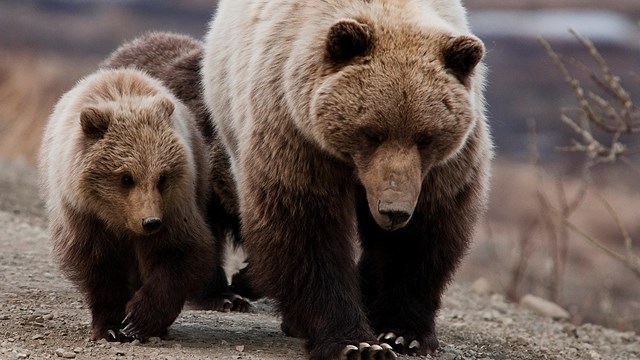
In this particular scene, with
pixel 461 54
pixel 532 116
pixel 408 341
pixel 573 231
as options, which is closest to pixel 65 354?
pixel 408 341

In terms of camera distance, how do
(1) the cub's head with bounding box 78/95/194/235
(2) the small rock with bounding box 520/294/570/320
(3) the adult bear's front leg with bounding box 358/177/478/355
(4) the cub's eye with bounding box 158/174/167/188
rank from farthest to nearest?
(2) the small rock with bounding box 520/294/570/320 < (3) the adult bear's front leg with bounding box 358/177/478/355 < (4) the cub's eye with bounding box 158/174/167/188 < (1) the cub's head with bounding box 78/95/194/235

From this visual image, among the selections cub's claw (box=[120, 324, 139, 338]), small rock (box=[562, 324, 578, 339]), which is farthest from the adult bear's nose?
small rock (box=[562, 324, 578, 339])

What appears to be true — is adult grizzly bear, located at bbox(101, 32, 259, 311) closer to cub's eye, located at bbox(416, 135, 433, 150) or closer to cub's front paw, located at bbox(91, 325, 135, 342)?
cub's front paw, located at bbox(91, 325, 135, 342)

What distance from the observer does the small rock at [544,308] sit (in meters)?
10.1

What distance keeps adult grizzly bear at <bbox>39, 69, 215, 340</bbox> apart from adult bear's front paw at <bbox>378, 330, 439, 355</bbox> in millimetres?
1125

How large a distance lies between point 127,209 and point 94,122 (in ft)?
1.66

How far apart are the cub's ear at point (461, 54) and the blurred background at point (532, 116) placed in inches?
106

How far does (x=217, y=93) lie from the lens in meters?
7.55

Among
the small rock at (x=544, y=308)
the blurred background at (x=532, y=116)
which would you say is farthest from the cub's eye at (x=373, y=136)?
the small rock at (x=544, y=308)

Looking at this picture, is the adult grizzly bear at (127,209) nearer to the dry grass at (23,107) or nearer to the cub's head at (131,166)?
the cub's head at (131,166)

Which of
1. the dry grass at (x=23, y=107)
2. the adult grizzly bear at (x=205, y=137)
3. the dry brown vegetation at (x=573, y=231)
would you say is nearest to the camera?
the adult grizzly bear at (x=205, y=137)

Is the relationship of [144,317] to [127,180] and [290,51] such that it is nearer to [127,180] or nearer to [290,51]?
[127,180]

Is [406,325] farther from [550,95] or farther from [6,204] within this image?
[550,95]

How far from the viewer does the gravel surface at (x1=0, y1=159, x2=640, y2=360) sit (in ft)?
20.6
